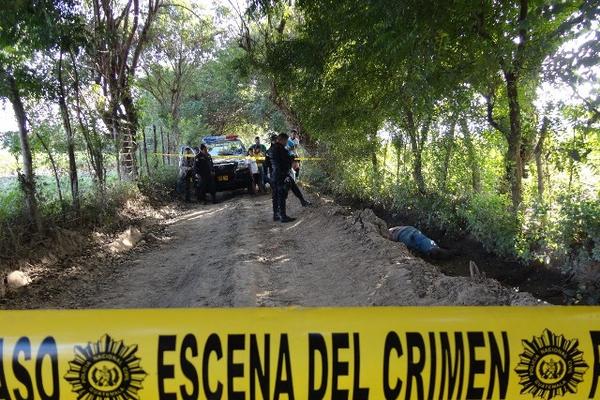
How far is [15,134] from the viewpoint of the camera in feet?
29.0

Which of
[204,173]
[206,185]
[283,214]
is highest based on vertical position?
[204,173]

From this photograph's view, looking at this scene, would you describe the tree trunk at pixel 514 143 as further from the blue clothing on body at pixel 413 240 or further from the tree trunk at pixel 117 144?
the tree trunk at pixel 117 144

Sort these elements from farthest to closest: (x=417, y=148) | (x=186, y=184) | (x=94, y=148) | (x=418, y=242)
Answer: (x=186, y=184) → (x=417, y=148) → (x=94, y=148) → (x=418, y=242)

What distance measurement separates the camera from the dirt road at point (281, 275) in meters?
5.35

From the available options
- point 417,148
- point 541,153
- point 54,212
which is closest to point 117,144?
point 54,212

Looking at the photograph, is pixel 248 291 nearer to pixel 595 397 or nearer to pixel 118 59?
pixel 595 397

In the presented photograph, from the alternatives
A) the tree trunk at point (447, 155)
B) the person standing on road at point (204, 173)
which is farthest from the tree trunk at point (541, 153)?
the person standing on road at point (204, 173)

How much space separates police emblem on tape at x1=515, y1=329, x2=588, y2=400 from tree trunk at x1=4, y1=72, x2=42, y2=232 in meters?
7.43

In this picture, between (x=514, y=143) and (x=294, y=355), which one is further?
(x=514, y=143)

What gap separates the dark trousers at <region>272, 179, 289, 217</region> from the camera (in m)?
10.2

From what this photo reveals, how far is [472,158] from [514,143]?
171 cm

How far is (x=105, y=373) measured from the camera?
165 centimetres

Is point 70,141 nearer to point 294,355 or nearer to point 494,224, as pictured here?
point 494,224

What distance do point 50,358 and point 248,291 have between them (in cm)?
417
